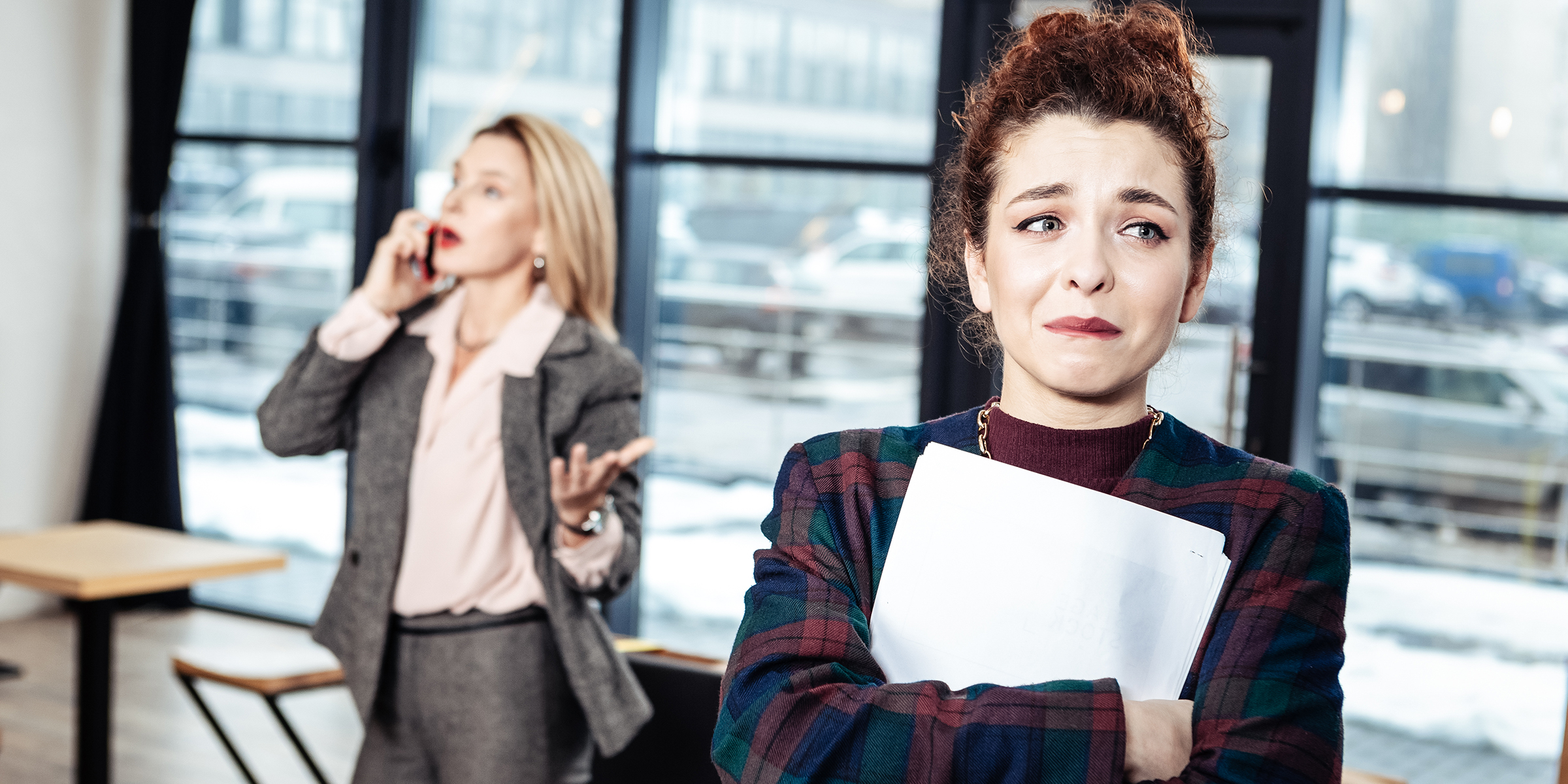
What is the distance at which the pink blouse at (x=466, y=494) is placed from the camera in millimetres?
2014

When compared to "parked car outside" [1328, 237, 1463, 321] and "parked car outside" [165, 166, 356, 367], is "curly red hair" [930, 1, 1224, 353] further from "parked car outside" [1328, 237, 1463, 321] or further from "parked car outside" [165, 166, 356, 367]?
"parked car outside" [165, 166, 356, 367]

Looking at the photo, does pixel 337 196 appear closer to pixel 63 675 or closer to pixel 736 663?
pixel 63 675

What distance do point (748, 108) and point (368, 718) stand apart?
3.16 m

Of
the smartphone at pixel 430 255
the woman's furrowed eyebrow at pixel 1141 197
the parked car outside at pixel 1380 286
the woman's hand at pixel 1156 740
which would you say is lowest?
the woman's hand at pixel 1156 740

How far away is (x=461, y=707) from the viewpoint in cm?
199

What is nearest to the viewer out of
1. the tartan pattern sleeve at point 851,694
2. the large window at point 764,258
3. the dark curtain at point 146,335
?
the tartan pattern sleeve at point 851,694

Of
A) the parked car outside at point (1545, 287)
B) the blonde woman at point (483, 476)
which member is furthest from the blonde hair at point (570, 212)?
the parked car outside at point (1545, 287)

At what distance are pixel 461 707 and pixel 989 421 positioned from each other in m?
1.19

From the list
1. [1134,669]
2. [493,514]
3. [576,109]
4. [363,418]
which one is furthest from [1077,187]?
[576,109]

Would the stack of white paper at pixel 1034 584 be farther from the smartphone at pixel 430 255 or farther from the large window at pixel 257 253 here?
the large window at pixel 257 253

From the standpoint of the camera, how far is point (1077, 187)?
1035 mm

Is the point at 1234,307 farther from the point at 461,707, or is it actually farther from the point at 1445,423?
the point at 461,707

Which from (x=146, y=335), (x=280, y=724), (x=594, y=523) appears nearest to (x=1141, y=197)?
(x=594, y=523)

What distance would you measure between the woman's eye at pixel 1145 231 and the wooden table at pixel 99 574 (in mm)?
2374
